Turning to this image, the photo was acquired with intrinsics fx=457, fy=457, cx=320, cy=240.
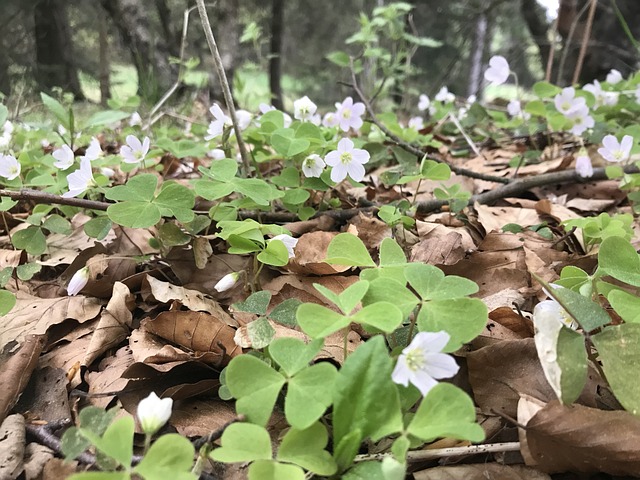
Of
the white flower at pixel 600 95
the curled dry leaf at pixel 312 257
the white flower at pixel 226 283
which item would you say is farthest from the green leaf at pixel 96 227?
the white flower at pixel 600 95

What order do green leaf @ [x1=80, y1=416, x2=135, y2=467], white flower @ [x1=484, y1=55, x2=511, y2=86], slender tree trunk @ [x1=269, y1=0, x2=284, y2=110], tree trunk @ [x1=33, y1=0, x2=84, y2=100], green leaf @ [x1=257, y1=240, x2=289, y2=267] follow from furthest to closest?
slender tree trunk @ [x1=269, y1=0, x2=284, y2=110], tree trunk @ [x1=33, y1=0, x2=84, y2=100], white flower @ [x1=484, y1=55, x2=511, y2=86], green leaf @ [x1=257, y1=240, x2=289, y2=267], green leaf @ [x1=80, y1=416, x2=135, y2=467]

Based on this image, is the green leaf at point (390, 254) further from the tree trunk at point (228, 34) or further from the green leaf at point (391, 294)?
the tree trunk at point (228, 34)

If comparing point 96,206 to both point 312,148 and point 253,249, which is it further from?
point 312,148

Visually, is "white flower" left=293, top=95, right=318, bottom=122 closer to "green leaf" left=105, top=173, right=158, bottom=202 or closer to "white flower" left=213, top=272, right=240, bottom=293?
"green leaf" left=105, top=173, right=158, bottom=202

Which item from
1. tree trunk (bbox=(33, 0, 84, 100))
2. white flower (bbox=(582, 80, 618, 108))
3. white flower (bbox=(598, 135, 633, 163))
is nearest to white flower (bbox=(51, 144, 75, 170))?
white flower (bbox=(598, 135, 633, 163))

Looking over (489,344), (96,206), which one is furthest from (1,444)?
(489,344)

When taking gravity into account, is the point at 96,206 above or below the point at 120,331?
above
